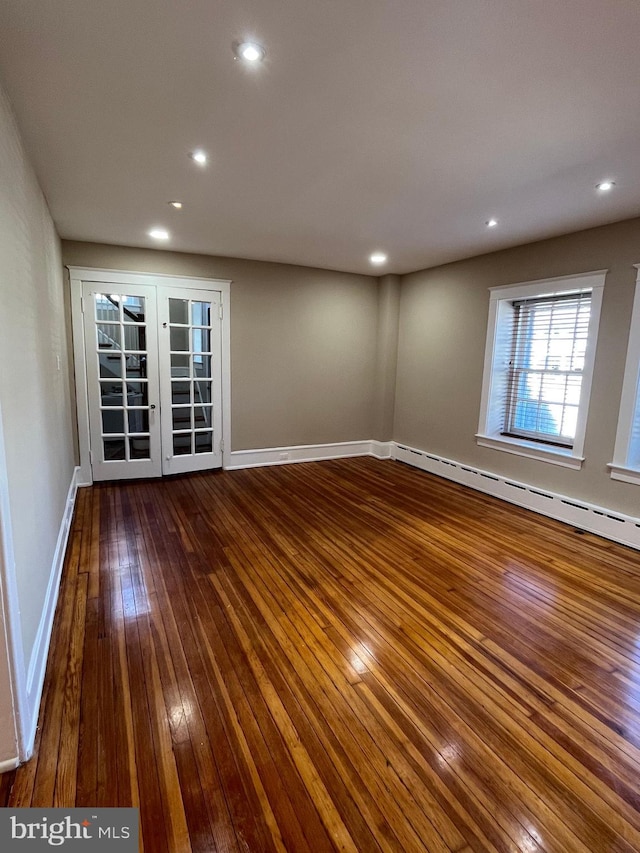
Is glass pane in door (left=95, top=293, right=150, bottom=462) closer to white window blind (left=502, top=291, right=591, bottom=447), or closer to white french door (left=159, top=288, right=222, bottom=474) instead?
white french door (left=159, top=288, right=222, bottom=474)

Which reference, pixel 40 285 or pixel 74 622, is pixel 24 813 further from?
pixel 40 285

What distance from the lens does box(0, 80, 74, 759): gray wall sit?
1.65 m

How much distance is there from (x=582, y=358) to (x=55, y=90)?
13.9 ft

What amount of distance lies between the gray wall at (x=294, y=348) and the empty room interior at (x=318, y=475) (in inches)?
4.0

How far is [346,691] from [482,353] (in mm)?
3962

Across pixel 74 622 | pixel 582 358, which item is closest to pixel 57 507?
pixel 74 622

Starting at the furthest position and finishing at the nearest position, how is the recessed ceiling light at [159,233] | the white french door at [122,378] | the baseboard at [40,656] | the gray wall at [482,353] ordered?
the white french door at [122,378] → the recessed ceiling light at [159,233] → the gray wall at [482,353] → the baseboard at [40,656]

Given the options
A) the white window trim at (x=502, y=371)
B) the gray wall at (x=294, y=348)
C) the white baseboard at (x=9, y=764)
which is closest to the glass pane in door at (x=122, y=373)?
the gray wall at (x=294, y=348)

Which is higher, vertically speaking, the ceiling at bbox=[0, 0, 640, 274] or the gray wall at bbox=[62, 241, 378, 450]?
the ceiling at bbox=[0, 0, 640, 274]

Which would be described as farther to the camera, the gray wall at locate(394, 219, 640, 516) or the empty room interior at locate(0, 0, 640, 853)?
the gray wall at locate(394, 219, 640, 516)

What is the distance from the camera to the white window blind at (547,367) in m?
3.91

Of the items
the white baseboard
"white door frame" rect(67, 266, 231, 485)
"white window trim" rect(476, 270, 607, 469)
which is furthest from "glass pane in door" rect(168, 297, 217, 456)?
the white baseboard

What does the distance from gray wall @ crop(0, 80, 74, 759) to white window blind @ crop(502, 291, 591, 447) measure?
14.0 ft

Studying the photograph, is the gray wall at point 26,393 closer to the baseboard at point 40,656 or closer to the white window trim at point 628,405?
the baseboard at point 40,656
